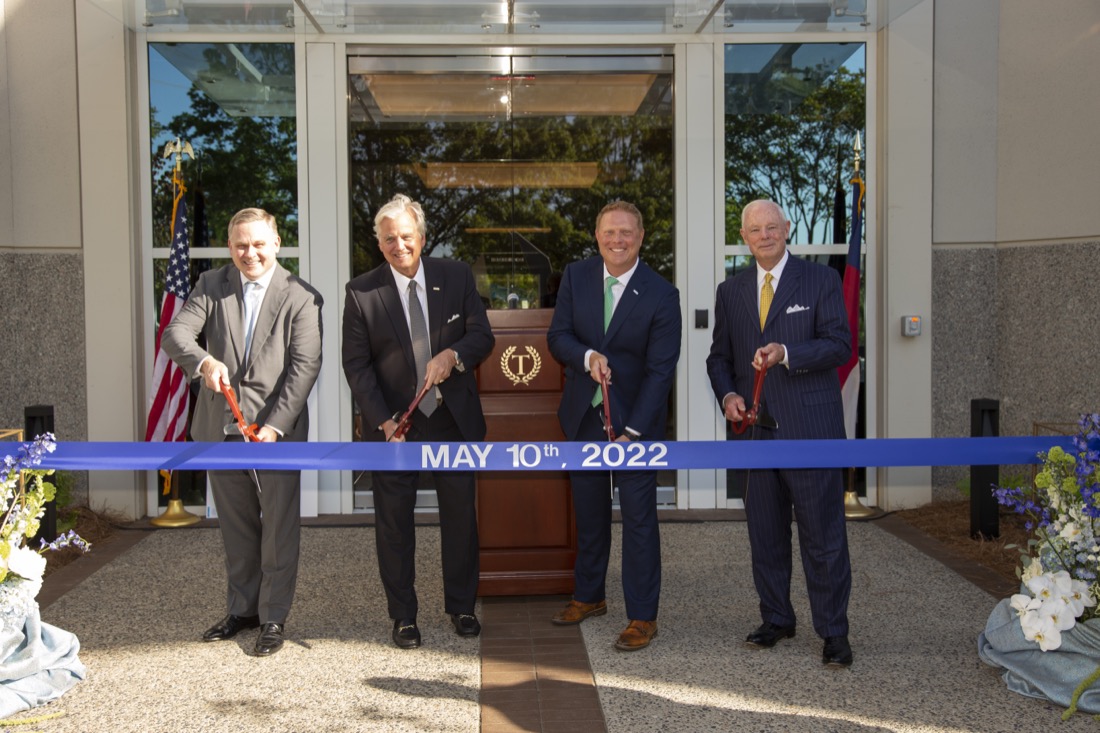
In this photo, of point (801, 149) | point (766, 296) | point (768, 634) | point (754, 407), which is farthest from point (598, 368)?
point (801, 149)

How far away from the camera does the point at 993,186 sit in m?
7.97

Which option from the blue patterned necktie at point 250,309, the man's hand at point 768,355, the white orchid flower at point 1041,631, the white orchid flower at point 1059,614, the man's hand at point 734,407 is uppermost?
the blue patterned necktie at point 250,309

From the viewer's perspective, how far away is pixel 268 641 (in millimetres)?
4695

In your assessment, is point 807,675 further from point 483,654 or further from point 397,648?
point 397,648

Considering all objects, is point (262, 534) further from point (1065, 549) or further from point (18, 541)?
point (1065, 549)

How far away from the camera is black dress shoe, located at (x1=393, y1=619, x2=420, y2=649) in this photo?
4.77 metres

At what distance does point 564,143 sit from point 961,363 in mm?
3457

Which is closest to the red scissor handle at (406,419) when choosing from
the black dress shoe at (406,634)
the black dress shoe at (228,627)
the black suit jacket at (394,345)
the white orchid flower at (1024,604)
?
the black suit jacket at (394,345)

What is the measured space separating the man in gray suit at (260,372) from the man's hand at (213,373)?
102 millimetres

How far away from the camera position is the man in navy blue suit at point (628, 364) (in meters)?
4.72

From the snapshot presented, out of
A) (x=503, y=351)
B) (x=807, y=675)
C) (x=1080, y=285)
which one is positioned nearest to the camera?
(x=807, y=675)

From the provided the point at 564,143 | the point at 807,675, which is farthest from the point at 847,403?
the point at 807,675

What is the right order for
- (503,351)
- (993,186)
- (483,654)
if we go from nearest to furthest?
(483,654), (503,351), (993,186)

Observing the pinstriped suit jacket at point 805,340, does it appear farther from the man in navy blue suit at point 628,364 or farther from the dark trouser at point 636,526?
the dark trouser at point 636,526
